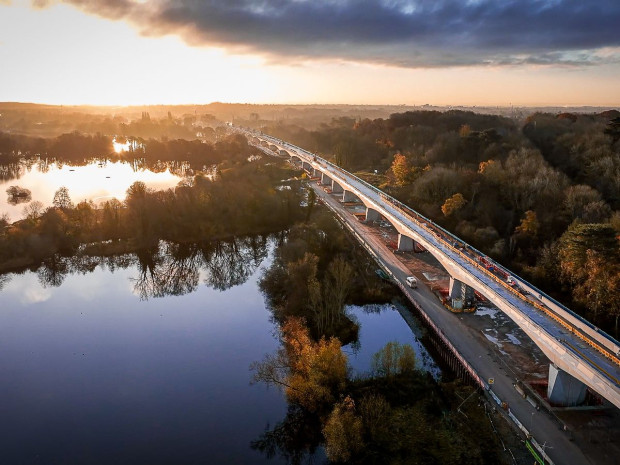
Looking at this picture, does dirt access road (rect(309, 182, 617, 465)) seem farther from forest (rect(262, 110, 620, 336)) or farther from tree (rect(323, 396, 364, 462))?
tree (rect(323, 396, 364, 462))

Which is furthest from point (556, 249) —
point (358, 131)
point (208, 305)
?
point (358, 131)

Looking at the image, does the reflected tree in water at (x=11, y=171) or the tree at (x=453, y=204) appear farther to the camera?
the reflected tree in water at (x=11, y=171)

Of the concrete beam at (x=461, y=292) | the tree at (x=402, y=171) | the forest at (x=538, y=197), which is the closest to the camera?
the forest at (x=538, y=197)

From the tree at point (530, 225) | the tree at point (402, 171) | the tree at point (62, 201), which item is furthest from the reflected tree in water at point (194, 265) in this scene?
the tree at point (530, 225)

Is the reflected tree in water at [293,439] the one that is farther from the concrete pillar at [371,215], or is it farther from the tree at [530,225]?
the concrete pillar at [371,215]

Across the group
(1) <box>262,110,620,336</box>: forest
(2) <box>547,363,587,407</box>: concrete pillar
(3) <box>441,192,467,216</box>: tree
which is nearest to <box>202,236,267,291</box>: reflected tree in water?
(1) <box>262,110,620,336</box>: forest

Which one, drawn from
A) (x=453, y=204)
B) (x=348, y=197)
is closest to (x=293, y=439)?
(x=453, y=204)

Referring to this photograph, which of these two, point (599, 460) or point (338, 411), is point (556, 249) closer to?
point (599, 460)
